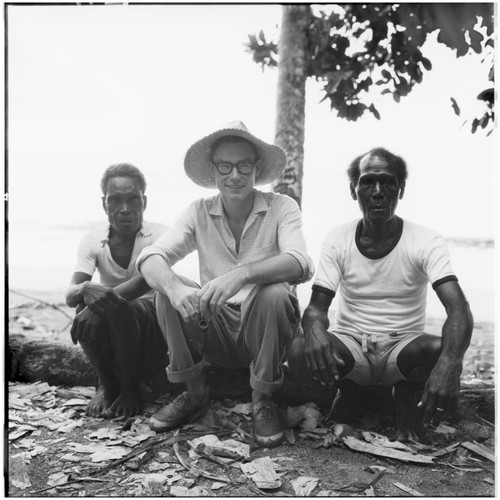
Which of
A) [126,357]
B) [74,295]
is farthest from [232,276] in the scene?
[74,295]

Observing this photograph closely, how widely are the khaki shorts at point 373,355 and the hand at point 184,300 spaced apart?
746mm

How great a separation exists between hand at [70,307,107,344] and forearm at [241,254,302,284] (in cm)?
83

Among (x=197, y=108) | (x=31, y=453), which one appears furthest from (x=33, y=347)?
(x=197, y=108)

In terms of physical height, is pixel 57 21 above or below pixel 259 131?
above

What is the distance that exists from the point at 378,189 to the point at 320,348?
0.86 metres

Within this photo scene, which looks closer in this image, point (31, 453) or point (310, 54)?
point (31, 453)

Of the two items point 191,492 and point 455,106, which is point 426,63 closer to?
point 455,106

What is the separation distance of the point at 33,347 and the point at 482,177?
2645 mm

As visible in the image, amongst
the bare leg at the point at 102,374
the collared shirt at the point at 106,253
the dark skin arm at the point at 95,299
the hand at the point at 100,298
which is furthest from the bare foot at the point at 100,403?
the collared shirt at the point at 106,253

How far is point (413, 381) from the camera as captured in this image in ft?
8.96

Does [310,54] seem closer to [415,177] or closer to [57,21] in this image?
[415,177]

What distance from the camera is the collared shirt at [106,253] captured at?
2885 mm

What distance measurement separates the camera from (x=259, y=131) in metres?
2.84

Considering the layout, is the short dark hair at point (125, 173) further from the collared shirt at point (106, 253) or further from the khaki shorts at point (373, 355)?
the khaki shorts at point (373, 355)
